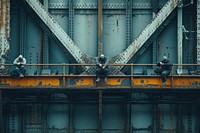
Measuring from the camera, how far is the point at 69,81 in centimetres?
1811

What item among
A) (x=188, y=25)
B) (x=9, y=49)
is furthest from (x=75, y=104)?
(x=188, y=25)

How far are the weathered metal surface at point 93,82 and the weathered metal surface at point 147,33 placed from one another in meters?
1.29

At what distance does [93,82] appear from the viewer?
18141 mm

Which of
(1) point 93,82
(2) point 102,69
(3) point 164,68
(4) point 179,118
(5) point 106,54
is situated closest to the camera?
(2) point 102,69

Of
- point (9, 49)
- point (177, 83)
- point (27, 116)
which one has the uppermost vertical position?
point (9, 49)

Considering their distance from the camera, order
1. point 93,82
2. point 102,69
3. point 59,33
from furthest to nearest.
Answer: point 59,33 < point 93,82 < point 102,69

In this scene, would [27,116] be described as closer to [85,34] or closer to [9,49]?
[9,49]

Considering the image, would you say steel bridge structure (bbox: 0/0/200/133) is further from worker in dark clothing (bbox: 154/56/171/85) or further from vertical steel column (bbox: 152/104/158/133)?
worker in dark clothing (bbox: 154/56/171/85)

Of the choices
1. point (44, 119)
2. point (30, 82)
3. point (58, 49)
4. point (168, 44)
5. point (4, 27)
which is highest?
point (4, 27)

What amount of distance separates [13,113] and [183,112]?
7.23 metres

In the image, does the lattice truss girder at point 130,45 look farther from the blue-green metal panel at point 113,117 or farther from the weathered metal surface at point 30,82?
the blue-green metal panel at point 113,117

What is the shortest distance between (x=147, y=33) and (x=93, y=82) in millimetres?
3103

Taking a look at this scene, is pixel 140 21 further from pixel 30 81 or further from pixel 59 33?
pixel 30 81

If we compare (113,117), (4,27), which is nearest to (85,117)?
(113,117)
